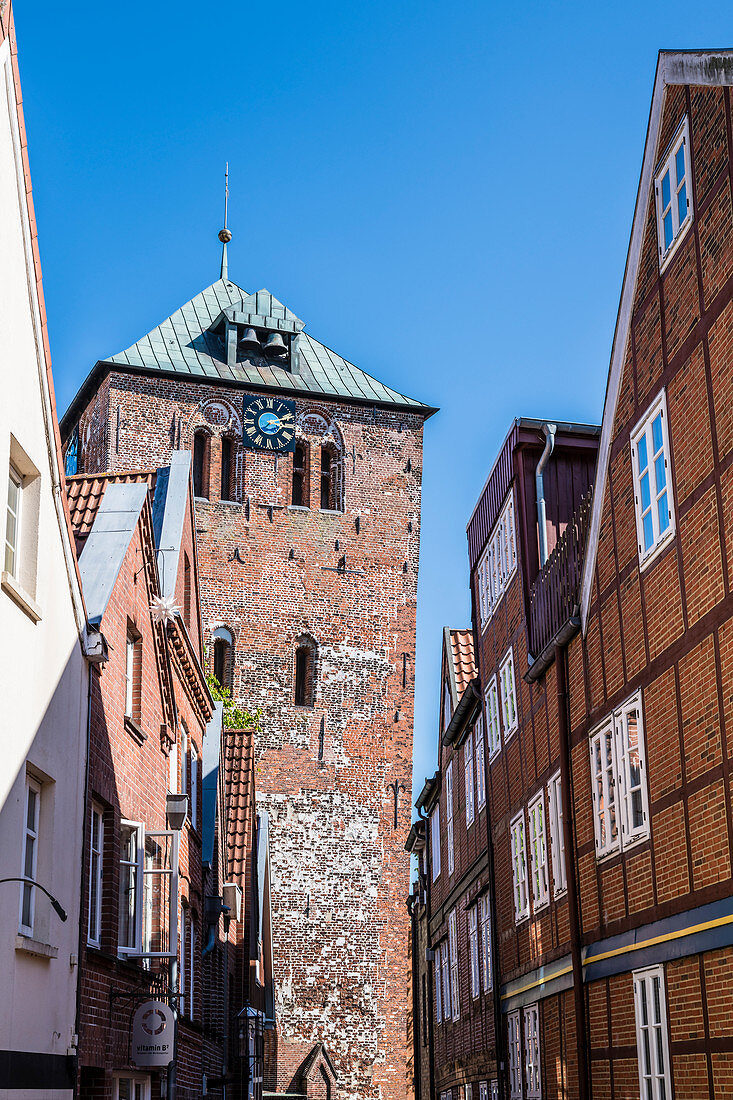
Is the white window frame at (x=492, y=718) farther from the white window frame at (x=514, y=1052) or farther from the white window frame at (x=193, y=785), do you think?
the white window frame at (x=193, y=785)

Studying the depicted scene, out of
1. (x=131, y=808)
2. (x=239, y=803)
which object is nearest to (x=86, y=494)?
(x=131, y=808)

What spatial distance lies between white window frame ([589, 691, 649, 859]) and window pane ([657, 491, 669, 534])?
152cm

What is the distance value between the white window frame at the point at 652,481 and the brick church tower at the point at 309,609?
2515 centimetres

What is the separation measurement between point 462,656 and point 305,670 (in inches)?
565

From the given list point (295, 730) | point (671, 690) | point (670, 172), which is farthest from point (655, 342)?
point (295, 730)

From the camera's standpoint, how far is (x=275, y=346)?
1592 inches

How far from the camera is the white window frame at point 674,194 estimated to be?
10.6 m

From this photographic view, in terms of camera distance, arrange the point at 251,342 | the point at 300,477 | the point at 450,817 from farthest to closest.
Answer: the point at 251,342, the point at 300,477, the point at 450,817

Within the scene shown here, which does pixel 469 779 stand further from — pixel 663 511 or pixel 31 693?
pixel 31 693

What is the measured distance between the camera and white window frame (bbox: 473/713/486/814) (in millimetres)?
20297

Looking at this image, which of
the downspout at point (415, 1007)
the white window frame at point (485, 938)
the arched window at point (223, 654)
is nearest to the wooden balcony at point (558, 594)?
the white window frame at point (485, 938)

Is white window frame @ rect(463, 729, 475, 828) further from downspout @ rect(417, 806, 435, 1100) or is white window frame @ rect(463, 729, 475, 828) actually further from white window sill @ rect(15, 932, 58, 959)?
white window sill @ rect(15, 932, 58, 959)

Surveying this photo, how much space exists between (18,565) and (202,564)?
27030 millimetres

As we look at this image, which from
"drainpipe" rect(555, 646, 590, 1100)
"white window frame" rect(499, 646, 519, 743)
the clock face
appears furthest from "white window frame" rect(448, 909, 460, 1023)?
the clock face
